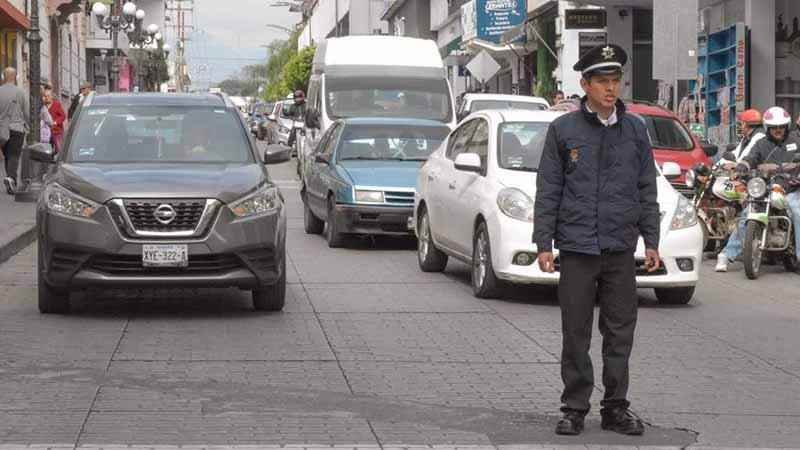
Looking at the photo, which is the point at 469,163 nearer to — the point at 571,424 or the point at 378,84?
the point at 571,424

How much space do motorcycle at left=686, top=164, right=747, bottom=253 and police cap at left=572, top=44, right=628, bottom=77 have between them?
9.83 meters

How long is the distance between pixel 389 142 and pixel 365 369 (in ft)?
34.7

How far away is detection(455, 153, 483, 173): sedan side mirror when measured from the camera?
555 inches

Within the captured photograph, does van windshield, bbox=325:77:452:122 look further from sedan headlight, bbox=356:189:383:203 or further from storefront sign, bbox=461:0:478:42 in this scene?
storefront sign, bbox=461:0:478:42

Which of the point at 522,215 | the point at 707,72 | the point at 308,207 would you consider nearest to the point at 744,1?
the point at 707,72

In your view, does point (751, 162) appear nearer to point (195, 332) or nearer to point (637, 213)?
point (195, 332)

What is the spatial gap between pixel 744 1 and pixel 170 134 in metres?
19.7

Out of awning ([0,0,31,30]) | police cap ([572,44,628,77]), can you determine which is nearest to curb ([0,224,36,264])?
police cap ([572,44,628,77])

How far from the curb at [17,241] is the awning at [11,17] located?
56.6ft

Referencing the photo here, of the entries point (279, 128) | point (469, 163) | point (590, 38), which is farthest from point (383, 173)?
point (279, 128)

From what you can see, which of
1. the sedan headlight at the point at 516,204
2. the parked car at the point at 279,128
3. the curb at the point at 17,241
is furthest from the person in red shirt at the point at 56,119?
the parked car at the point at 279,128

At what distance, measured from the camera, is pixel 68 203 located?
39.8ft

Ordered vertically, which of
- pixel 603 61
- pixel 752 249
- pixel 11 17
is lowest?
pixel 752 249

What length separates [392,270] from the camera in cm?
Answer: 1661
